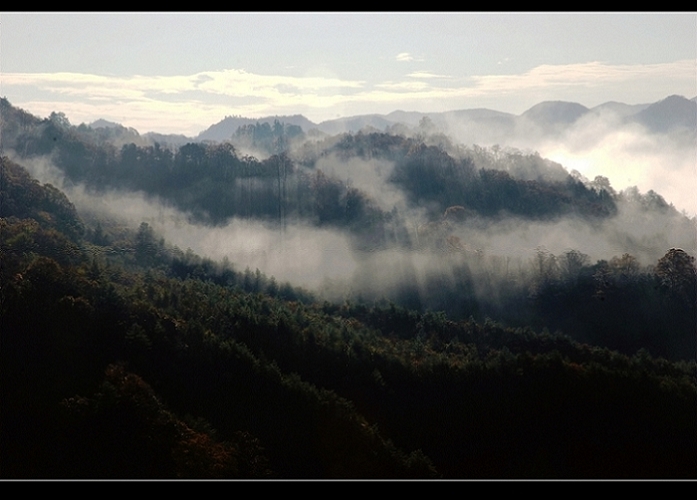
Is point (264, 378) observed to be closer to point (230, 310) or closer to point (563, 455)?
point (230, 310)

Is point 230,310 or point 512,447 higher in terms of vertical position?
point 230,310

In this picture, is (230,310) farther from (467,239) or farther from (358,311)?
(467,239)

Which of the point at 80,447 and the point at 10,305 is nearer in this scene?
the point at 80,447

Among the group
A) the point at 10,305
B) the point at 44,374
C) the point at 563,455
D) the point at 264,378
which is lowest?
the point at 563,455

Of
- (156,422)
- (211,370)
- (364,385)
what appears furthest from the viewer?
(364,385)

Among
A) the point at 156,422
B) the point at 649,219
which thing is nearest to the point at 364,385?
the point at 156,422

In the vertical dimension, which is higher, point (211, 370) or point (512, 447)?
point (211, 370)

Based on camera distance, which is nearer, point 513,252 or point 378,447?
point 378,447

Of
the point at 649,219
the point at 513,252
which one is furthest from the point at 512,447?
the point at 649,219

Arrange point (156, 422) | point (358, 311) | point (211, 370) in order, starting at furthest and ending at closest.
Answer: point (358, 311) < point (211, 370) < point (156, 422)
